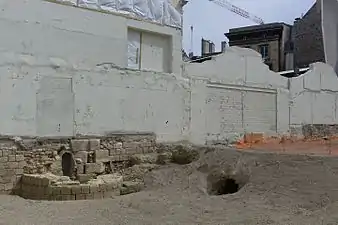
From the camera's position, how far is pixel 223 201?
35.4ft

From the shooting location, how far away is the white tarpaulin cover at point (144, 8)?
46.8ft

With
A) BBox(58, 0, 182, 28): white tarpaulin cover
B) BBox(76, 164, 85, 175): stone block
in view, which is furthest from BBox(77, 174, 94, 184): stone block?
BBox(58, 0, 182, 28): white tarpaulin cover

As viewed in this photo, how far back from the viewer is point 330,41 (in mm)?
27578

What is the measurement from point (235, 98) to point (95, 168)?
266 inches

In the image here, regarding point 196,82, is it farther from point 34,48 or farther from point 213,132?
point 34,48

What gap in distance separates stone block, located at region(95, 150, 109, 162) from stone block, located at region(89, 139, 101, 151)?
0.12 metres

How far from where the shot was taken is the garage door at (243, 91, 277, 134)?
734 inches

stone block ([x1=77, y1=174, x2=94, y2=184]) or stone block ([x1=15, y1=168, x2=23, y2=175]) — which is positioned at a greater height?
stone block ([x1=15, y1=168, x2=23, y2=175])

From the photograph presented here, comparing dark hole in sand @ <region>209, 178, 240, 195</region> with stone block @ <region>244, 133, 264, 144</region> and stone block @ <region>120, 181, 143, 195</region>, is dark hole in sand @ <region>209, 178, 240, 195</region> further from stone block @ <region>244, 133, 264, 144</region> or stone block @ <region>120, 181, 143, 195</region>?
stone block @ <region>244, 133, 264, 144</region>

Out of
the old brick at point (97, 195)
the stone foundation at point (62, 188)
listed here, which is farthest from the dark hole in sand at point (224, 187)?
the old brick at point (97, 195)

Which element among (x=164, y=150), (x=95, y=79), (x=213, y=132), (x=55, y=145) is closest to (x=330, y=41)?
(x=213, y=132)

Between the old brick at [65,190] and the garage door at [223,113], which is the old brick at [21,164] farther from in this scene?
the garage door at [223,113]

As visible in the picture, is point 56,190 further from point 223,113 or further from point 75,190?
point 223,113

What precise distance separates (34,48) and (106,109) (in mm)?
2705
